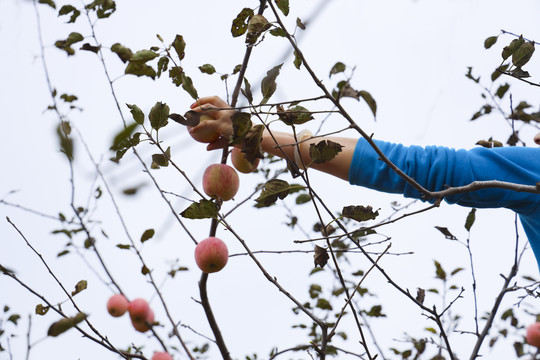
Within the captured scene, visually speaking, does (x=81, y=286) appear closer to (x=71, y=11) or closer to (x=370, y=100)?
(x=71, y=11)

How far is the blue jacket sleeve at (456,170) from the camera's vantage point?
101cm

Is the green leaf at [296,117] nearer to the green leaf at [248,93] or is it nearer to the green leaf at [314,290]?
the green leaf at [248,93]

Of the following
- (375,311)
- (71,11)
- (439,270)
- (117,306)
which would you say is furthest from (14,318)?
(439,270)

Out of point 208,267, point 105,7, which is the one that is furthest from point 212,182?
point 105,7

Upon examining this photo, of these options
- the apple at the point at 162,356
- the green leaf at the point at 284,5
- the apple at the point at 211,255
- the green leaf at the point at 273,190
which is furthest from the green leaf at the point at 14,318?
the green leaf at the point at 284,5

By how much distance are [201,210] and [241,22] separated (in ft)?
1.40

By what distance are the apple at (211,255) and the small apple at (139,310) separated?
302 millimetres

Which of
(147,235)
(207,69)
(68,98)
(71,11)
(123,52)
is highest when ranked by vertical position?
(68,98)

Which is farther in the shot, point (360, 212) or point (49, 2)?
point (49, 2)

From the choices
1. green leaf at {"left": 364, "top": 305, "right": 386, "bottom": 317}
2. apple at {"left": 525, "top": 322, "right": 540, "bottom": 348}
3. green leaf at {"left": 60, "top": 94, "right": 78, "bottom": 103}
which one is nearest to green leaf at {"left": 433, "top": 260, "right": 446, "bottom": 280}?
green leaf at {"left": 364, "top": 305, "right": 386, "bottom": 317}

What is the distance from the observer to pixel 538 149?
3.63 ft

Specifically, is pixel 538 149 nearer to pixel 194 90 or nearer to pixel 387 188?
pixel 387 188

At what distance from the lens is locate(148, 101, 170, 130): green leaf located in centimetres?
91

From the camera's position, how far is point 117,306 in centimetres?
149
